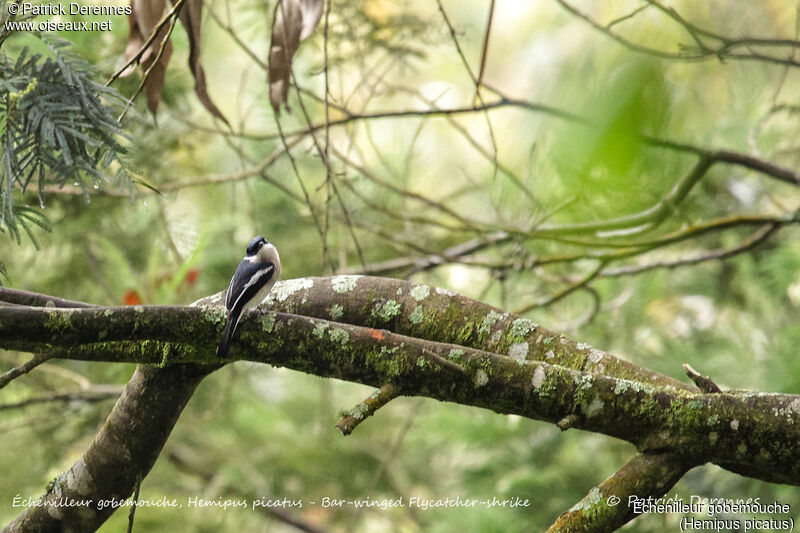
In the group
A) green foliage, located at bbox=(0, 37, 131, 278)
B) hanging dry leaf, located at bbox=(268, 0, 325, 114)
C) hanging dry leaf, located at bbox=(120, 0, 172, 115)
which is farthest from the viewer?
hanging dry leaf, located at bbox=(268, 0, 325, 114)

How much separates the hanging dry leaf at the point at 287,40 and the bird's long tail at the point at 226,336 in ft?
2.64

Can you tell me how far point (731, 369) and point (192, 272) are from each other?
10.6ft

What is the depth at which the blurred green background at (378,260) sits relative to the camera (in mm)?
3850

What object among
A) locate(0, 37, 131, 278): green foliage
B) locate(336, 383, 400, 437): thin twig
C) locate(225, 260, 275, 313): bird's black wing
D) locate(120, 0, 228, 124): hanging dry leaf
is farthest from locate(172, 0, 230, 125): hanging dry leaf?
locate(336, 383, 400, 437): thin twig

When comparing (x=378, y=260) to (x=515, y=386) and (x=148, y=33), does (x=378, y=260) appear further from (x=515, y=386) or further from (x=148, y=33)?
(x=515, y=386)

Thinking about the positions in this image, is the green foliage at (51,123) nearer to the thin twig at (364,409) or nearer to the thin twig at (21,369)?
the thin twig at (21,369)

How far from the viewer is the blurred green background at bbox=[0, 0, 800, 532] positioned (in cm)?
385

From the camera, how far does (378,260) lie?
207 inches

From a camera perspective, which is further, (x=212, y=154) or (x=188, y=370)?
(x=212, y=154)

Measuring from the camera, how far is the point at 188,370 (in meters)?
2.26

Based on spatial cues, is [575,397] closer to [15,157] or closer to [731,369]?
[15,157]

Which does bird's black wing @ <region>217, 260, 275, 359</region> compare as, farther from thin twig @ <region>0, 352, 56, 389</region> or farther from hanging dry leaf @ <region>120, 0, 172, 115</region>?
hanging dry leaf @ <region>120, 0, 172, 115</region>

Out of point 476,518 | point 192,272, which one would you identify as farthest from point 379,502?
point 192,272

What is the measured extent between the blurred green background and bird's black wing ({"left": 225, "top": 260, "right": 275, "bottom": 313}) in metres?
0.60
